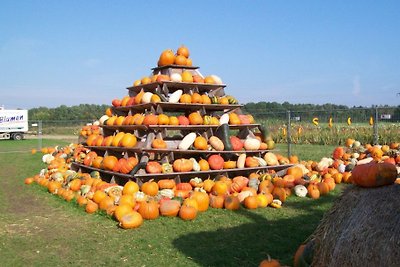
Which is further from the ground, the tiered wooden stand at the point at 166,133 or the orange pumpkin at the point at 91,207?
the tiered wooden stand at the point at 166,133

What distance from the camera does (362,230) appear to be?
2830 millimetres

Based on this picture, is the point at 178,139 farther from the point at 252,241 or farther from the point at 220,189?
the point at 252,241

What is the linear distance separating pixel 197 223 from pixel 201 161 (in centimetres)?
297

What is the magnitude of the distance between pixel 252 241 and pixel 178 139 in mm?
5211

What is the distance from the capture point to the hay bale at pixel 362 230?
105 inches

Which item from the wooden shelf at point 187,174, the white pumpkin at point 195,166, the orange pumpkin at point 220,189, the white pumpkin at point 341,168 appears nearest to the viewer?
the orange pumpkin at point 220,189

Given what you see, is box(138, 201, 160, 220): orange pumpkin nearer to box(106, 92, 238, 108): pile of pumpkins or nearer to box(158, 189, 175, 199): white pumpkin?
box(158, 189, 175, 199): white pumpkin

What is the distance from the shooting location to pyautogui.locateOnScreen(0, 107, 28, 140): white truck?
3906 centimetres

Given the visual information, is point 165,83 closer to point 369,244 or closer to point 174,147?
point 174,147

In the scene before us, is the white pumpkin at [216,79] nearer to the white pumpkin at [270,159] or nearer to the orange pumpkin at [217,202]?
the white pumpkin at [270,159]

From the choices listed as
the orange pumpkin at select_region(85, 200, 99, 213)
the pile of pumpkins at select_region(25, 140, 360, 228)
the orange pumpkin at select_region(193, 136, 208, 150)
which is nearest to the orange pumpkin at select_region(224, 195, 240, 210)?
the pile of pumpkins at select_region(25, 140, 360, 228)

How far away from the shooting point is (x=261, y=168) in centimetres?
990

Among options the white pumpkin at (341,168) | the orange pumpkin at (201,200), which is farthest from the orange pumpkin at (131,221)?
the white pumpkin at (341,168)

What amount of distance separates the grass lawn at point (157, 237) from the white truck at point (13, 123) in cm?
3432
